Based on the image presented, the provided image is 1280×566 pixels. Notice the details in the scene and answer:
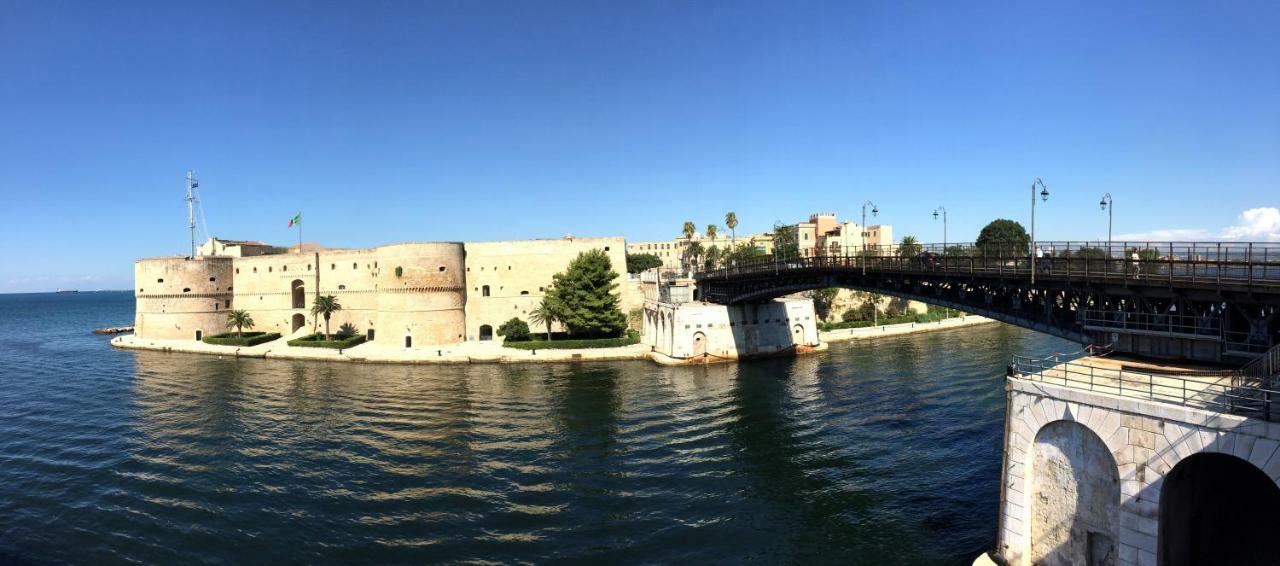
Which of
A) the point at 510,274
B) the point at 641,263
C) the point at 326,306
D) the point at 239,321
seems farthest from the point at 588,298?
the point at 641,263

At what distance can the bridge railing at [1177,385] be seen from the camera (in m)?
12.5

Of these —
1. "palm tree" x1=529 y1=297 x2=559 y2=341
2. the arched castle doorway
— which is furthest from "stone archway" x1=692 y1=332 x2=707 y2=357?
the arched castle doorway

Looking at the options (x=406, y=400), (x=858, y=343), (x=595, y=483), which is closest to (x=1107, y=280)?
(x=595, y=483)

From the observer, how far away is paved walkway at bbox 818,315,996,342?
62591mm

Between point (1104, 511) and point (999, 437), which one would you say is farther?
point (999, 437)

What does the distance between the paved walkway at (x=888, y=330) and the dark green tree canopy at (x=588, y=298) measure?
20.4 m

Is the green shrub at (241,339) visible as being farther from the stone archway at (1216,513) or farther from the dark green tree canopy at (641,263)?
the stone archway at (1216,513)

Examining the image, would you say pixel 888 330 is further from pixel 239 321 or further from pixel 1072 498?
pixel 239 321

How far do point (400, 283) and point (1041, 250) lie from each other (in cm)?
5348

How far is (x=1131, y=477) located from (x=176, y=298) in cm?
8202

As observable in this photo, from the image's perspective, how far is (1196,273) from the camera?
59.7 ft

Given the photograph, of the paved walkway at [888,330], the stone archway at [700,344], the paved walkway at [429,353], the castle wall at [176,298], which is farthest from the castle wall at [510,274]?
the castle wall at [176,298]

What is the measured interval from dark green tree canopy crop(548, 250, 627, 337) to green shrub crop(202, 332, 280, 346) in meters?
31.6

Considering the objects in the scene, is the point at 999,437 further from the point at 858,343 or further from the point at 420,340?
the point at 420,340
